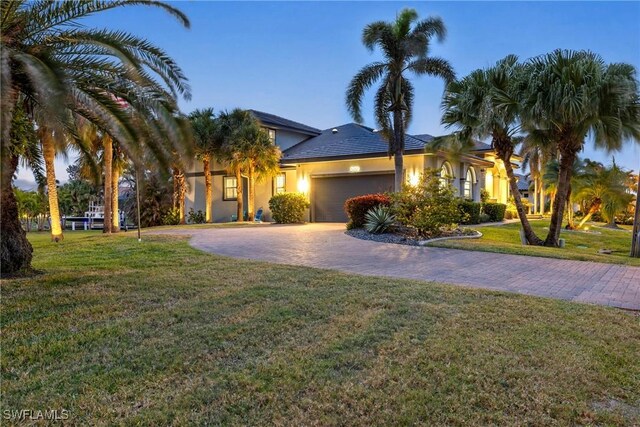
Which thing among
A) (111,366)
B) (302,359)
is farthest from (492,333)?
(111,366)

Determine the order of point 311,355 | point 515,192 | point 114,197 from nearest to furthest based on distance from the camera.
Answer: point 311,355
point 515,192
point 114,197

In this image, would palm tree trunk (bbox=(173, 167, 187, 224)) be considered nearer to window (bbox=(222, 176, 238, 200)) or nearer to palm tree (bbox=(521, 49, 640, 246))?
window (bbox=(222, 176, 238, 200))

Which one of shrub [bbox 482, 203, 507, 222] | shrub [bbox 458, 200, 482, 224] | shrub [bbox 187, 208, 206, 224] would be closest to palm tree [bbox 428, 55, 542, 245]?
shrub [bbox 458, 200, 482, 224]

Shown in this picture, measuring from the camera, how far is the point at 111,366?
3518mm

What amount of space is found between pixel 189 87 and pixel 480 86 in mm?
10705

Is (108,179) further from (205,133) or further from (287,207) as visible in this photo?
(287,207)

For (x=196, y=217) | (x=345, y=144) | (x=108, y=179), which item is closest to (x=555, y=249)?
(x=345, y=144)

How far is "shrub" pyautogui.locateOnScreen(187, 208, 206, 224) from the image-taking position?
2545cm

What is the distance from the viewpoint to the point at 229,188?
83.0ft

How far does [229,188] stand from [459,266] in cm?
1871

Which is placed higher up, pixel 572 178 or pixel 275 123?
pixel 275 123

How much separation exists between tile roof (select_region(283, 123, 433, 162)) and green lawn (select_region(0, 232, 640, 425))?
15026 millimetres

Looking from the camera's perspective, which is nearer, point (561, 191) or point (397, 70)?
point (561, 191)

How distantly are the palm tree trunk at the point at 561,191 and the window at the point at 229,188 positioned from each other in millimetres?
16853
